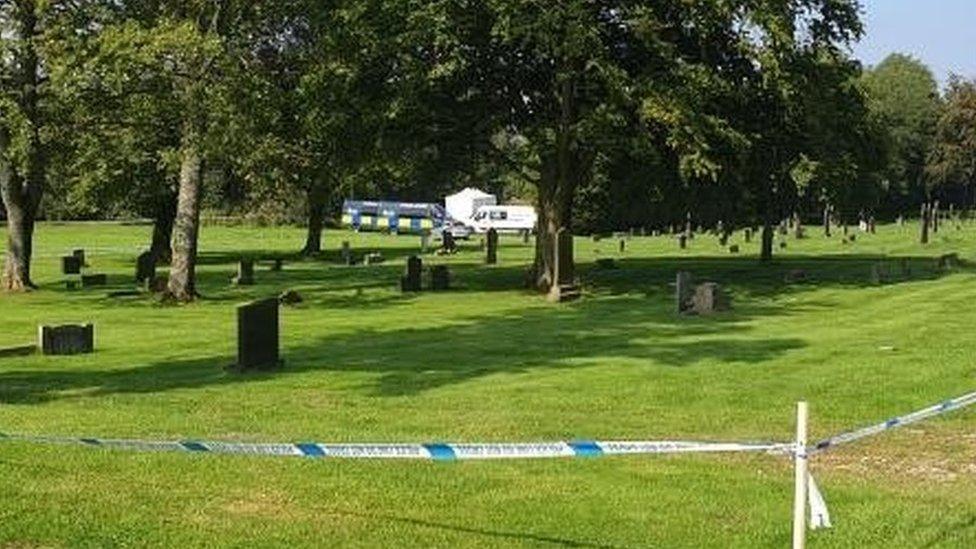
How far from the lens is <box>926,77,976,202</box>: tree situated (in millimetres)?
115500

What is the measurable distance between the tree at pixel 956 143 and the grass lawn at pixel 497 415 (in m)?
89.5

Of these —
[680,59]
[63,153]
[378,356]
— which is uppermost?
[680,59]

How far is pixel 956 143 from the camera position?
118000 mm

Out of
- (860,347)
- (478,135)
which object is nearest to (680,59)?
(478,135)

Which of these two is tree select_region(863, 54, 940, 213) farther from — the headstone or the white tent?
the headstone

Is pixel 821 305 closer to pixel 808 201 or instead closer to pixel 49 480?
pixel 49 480

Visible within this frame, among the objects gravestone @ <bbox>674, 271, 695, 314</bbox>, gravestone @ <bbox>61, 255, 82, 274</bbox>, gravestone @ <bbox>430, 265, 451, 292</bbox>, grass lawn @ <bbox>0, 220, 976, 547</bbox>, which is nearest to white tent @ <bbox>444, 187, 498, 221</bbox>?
gravestone @ <bbox>61, 255, 82, 274</bbox>

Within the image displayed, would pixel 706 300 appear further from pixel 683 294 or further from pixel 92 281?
pixel 92 281

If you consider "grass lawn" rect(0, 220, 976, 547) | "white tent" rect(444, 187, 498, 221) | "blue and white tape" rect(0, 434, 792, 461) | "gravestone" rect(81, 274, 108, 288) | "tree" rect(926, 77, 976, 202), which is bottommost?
"gravestone" rect(81, 274, 108, 288)

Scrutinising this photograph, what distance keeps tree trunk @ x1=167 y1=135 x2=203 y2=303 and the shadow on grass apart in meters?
9.28

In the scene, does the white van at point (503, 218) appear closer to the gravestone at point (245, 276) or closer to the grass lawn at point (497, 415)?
the gravestone at point (245, 276)

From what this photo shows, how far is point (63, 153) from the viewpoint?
38.9m

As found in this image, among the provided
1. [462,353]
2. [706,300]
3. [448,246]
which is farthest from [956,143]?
[462,353]

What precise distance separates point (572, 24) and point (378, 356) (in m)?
14.3
